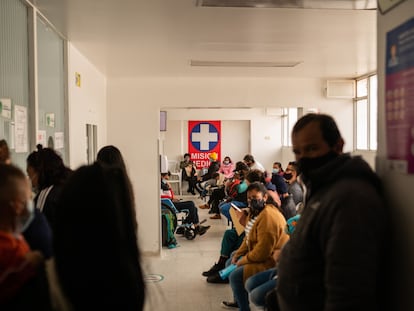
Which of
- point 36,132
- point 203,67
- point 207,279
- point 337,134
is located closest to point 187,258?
point 207,279

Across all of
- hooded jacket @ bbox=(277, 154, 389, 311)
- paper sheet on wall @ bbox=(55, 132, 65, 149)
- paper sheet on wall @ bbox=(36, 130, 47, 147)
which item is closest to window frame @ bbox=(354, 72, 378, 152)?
paper sheet on wall @ bbox=(55, 132, 65, 149)

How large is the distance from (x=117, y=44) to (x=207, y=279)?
2883 millimetres

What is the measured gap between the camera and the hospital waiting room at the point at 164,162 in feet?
3.86

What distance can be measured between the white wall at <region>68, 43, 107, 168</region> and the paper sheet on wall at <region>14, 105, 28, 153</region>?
35.9 inches

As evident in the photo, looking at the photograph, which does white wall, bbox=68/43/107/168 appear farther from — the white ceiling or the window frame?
the window frame

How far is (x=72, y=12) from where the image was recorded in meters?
3.15

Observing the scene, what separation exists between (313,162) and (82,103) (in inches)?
136

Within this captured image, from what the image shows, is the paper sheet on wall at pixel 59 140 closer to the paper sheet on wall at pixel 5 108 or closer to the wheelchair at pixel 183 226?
the paper sheet on wall at pixel 5 108

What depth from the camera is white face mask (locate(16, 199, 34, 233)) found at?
1.25 meters

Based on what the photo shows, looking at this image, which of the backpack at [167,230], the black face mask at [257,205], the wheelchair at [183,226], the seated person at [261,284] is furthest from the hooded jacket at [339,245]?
the wheelchair at [183,226]

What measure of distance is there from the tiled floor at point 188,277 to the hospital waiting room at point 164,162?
0.03 m

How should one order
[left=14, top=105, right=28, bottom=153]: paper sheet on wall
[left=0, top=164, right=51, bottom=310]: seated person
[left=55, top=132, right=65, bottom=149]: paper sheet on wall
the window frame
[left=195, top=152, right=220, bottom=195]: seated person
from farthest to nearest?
[left=195, top=152, right=220, bottom=195]: seated person < the window frame < [left=55, top=132, right=65, bottom=149]: paper sheet on wall < [left=14, top=105, right=28, bottom=153]: paper sheet on wall < [left=0, top=164, right=51, bottom=310]: seated person

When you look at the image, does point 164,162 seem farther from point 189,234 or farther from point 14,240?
point 14,240

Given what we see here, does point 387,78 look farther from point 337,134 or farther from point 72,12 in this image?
point 72,12
